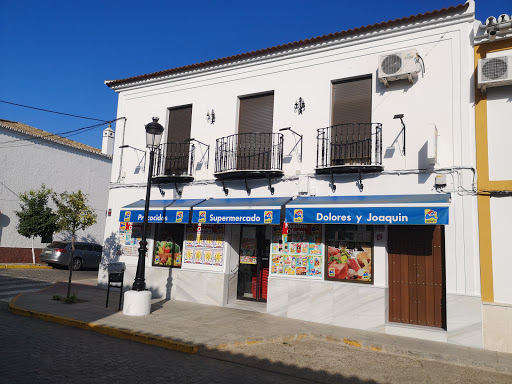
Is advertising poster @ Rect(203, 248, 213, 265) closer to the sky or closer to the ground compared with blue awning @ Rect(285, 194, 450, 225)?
closer to the ground

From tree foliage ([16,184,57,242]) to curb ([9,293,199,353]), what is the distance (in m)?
11.2

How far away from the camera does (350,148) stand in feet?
31.0

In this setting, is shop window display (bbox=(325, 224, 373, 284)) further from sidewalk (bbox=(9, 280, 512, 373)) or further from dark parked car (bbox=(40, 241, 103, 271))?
dark parked car (bbox=(40, 241, 103, 271))

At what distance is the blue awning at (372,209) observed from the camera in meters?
7.64

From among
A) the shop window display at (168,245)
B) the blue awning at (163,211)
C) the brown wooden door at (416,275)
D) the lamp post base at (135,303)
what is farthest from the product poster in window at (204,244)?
the brown wooden door at (416,275)

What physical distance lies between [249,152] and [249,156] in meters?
0.11

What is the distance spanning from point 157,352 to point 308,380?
253cm

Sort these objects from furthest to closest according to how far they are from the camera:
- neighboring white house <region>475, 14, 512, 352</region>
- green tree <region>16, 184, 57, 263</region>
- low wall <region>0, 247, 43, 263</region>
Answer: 1. low wall <region>0, 247, 43, 263</region>
2. green tree <region>16, 184, 57, 263</region>
3. neighboring white house <region>475, 14, 512, 352</region>

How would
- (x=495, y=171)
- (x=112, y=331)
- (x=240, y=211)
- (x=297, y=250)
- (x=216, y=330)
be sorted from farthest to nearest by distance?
1. (x=297, y=250)
2. (x=240, y=211)
3. (x=495, y=171)
4. (x=216, y=330)
5. (x=112, y=331)

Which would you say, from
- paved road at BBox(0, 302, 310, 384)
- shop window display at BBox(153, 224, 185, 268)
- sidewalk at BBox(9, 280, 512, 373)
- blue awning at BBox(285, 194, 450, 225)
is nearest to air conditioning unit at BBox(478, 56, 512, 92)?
blue awning at BBox(285, 194, 450, 225)

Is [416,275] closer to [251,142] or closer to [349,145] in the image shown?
[349,145]

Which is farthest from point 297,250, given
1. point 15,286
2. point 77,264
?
point 77,264

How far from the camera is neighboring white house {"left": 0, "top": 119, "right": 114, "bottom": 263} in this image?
64.9 feet

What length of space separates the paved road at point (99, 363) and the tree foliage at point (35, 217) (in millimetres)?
13346
